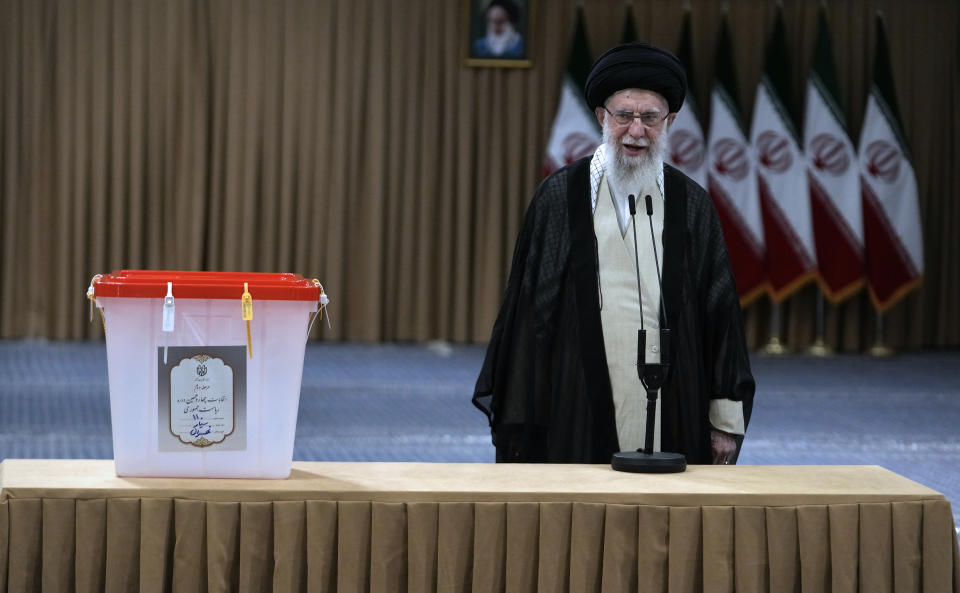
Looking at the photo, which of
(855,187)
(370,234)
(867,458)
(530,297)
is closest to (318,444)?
(867,458)

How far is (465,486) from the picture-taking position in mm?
2025

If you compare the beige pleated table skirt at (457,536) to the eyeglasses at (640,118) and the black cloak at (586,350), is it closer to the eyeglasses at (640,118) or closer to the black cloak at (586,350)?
the black cloak at (586,350)

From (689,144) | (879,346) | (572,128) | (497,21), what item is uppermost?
(497,21)

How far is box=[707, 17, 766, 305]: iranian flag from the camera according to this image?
955 cm

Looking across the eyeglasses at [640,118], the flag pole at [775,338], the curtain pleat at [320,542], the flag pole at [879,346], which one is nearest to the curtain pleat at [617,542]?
the curtain pleat at [320,542]

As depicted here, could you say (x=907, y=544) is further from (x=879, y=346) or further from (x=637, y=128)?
(x=879, y=346)

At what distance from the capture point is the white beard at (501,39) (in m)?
9.87

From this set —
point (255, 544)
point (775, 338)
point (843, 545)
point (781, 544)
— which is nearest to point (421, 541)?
point (255, 544)

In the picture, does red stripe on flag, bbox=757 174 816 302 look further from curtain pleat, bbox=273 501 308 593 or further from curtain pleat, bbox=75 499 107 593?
curtain pleat, bbox=75 499 107 593

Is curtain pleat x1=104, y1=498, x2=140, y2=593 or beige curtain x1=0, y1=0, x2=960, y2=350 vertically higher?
beige curtain x1=0, y1=0, x2=960, y2=350

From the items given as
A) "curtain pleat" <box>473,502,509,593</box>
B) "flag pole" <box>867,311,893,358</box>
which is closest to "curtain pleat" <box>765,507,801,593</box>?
"curtain pleat" <box>473,502,509,593</box>

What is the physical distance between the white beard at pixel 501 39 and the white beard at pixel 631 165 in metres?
7.25

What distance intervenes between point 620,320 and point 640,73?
21.6 inches

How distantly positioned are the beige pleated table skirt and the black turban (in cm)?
98
